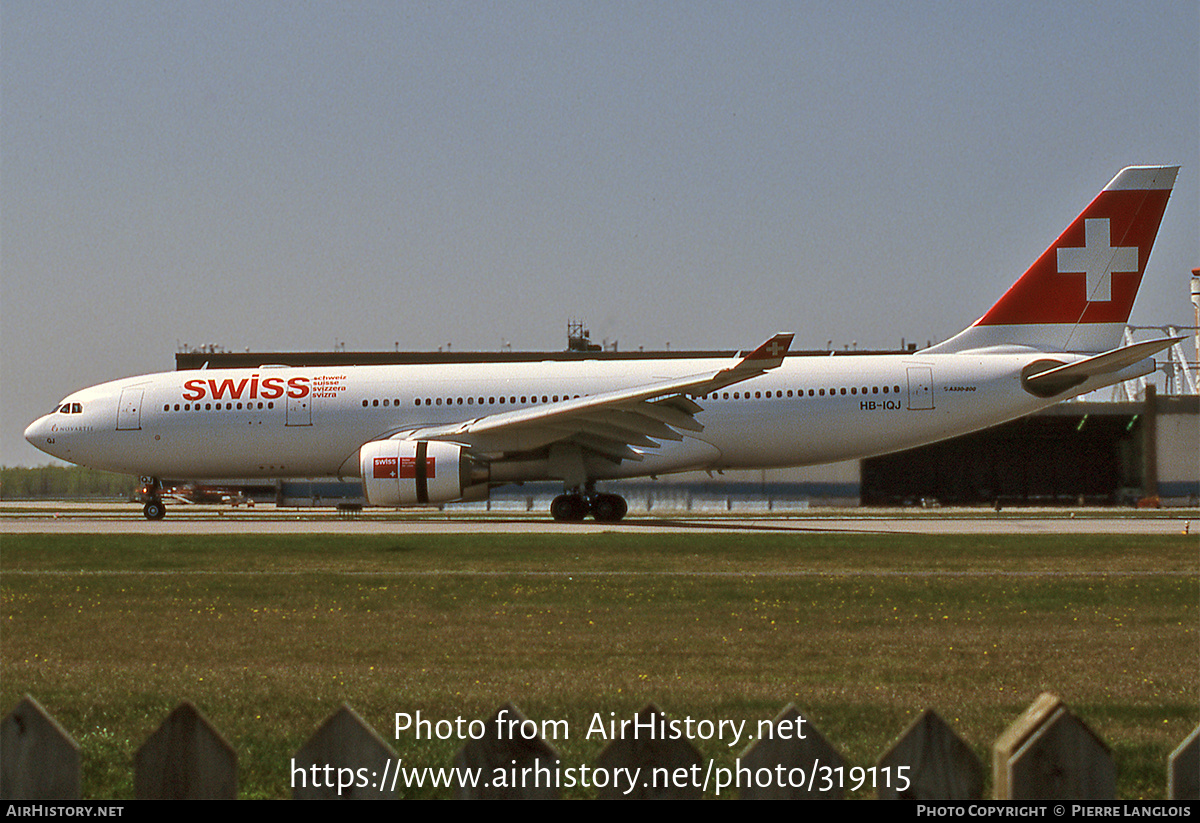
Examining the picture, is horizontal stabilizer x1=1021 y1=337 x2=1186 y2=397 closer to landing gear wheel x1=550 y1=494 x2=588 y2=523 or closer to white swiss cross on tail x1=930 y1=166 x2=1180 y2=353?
white swiss cross on tail x1=930 y1=166 x2=1180 y2=353

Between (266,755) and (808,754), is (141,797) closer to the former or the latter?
(808,754)

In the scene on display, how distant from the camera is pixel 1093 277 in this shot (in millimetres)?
26531

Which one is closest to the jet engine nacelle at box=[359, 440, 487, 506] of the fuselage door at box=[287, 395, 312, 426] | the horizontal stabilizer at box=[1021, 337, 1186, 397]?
the fuselage door at box=[287, 395, 312, 426]

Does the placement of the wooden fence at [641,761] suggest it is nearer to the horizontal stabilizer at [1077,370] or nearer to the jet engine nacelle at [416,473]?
the jet engine nacelle at [416,473]

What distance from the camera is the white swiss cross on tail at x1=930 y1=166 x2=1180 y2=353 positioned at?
2647 cm

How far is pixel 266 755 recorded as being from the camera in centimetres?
524

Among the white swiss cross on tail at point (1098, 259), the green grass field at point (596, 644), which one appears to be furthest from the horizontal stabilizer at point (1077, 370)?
the green grass field at point (596, 644)

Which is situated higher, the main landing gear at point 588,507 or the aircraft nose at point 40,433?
the aircraft nose at point 40,433

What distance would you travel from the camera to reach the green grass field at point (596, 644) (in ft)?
19.6

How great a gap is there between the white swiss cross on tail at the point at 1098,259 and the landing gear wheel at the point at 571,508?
40.6ft

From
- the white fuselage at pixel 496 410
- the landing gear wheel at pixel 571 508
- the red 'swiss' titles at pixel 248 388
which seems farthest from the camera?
the red 'swiss' titles at pixel 248 388

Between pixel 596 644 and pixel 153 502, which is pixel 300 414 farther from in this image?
pixel 596 644

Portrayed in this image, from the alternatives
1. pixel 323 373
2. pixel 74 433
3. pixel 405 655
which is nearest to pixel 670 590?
pixel 405 655

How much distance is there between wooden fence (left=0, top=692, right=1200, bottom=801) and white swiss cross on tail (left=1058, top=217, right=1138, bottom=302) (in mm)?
26367
